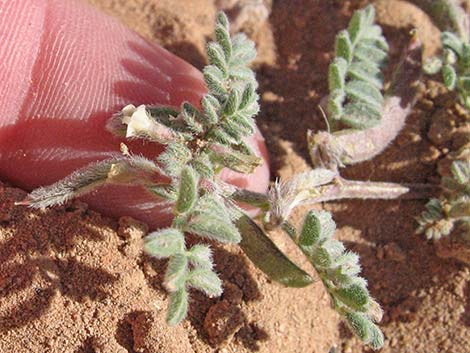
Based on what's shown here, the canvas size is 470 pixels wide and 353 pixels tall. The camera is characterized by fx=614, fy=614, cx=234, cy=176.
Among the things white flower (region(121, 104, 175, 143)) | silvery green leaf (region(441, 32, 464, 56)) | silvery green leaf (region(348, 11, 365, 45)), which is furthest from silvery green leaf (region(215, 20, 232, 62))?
silvery green leaf (region(441, 32, 464, 56))

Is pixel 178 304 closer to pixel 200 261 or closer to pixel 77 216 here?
pixel 200 261

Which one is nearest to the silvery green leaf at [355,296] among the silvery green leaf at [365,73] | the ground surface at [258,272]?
the ground surface at [258,272]

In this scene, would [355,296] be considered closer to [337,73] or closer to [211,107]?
[211,107]

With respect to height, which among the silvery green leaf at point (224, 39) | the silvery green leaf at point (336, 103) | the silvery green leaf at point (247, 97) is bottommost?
the silvery green leaf at point (336, 103)

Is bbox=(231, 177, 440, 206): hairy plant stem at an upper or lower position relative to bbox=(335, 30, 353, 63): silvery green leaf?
lower

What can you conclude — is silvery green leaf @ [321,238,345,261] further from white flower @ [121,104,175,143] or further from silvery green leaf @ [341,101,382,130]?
silvery green leaf @ [341,101,382,130]

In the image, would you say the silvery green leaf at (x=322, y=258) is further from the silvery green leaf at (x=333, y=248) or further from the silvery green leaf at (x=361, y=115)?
the silvery green leaf at (x=361, y=115)

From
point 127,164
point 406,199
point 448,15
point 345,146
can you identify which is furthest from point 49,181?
point 448,15
